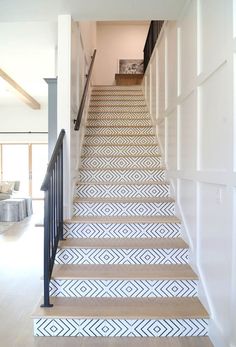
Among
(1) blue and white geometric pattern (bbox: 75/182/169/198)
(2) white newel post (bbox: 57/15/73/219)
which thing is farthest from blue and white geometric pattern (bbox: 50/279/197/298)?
(1) blue and white geometric pattern (bbox: 75/182/169/198)

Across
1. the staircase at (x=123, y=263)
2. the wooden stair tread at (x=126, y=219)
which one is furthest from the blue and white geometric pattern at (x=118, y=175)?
the wooden stair tread at (x=126, y=219)

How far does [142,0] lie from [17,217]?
5.60 m

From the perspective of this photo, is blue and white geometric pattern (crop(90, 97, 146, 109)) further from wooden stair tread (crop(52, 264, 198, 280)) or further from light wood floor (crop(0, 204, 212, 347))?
Answer: wooden stair tread (crop(52, 264, 198, 280))

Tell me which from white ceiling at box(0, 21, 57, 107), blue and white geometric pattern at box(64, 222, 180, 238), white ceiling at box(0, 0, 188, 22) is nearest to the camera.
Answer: white ceiling at box(0, 0, 188, 22)

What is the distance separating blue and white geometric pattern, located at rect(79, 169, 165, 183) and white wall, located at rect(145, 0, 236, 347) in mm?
481

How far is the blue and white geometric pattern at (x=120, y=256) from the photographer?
2.65 m

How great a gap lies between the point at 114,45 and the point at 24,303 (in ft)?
22.6

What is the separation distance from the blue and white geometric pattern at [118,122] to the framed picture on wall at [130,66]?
3.38 metres

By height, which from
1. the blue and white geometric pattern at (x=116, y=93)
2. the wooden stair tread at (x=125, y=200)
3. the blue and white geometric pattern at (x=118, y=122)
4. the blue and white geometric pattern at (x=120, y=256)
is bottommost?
the blue and white geometric pattern at (x=120, y=256)

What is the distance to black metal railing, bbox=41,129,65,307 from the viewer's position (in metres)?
2.22

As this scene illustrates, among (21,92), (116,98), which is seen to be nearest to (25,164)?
(21,92)

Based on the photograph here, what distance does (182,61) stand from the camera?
293cm

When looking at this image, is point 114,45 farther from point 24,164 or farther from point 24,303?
point 24,303

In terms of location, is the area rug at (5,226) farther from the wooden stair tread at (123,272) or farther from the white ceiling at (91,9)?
the white ceiling at (91,9)
